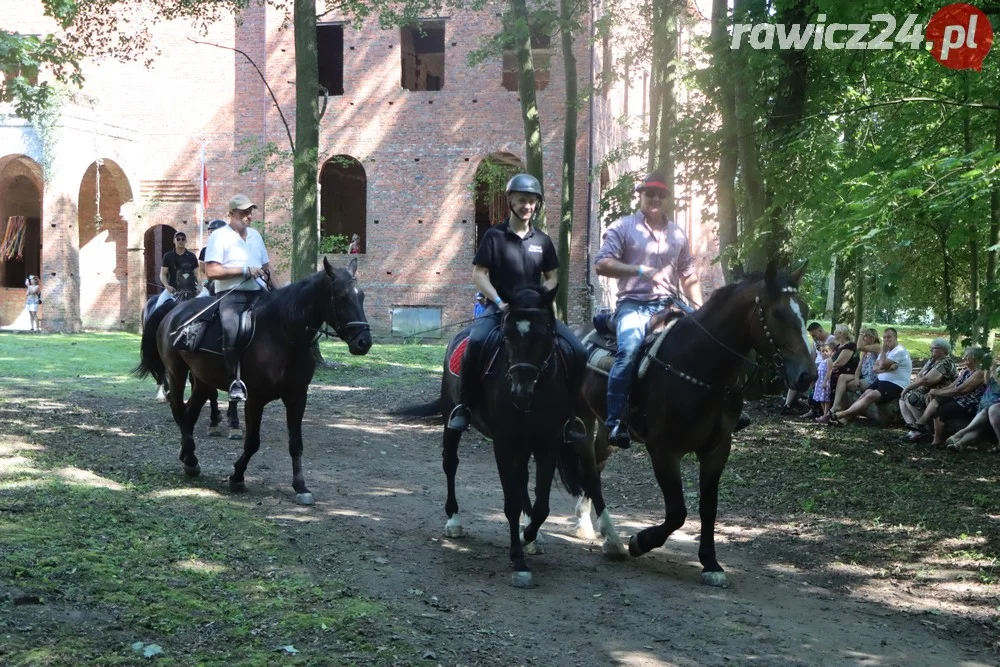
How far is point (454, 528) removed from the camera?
26.6 feet

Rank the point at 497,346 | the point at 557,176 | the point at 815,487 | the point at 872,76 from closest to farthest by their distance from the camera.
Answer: the point at 497,346 → the point at 815,487 → the point at 872,76 → the point at 557,176

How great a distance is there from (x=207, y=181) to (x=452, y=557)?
30.9m

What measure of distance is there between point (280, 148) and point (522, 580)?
30.6 meters

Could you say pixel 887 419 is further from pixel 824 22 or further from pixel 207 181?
pixel 207 181

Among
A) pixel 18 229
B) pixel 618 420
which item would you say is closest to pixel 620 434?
pixel 618 420

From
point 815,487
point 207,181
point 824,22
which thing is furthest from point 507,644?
point 207,181

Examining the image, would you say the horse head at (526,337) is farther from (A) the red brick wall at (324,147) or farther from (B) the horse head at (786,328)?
(A) the red brick wall at (324,147)

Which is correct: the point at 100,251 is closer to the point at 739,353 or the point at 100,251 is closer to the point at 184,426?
the point at 184,426

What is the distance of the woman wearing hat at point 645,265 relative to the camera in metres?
7.67

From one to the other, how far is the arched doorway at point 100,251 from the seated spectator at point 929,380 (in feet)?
97.3

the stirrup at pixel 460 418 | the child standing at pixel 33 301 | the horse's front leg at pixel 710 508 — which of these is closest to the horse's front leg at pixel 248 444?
the stirrup at pixel 460 418

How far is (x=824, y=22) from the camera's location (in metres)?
11.1

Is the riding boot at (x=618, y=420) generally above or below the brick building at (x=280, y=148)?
below

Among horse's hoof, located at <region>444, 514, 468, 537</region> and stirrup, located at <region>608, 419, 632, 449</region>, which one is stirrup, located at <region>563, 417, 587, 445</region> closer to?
stirrup, located at <region>608, 419, 632, 449</region>
